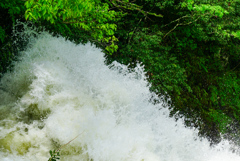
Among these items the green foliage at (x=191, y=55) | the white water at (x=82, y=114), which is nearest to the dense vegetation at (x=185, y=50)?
the green foliage at (x=191, y=55)

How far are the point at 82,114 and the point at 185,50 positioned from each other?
4145mm

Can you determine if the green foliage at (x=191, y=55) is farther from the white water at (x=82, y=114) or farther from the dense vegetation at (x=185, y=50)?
the white water at (x=82, y=114)

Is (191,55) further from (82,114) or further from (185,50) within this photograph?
(82,114)

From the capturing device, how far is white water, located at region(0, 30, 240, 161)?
3.29 metres

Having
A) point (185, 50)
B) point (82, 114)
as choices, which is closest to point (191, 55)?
point (185, 50)

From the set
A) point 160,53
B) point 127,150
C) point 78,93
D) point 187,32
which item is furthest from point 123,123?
point 187,32

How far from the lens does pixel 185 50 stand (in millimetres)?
6047

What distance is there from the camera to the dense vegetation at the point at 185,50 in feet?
15.6

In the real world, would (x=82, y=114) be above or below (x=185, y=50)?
below

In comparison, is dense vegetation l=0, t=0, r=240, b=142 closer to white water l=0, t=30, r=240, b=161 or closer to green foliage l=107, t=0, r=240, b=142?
green foliage l=107, t=0, r=240, b=142

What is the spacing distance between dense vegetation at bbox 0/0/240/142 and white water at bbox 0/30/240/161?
1.23ft

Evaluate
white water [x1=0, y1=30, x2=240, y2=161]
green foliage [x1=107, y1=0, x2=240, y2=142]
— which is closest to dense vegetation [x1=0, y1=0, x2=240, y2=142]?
green foliage [x1=107, y1=0, x2=240, y2=142]

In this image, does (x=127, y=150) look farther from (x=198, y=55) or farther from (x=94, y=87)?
(x=198, y=55)

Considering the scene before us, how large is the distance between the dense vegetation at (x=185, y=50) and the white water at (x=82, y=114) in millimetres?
374
